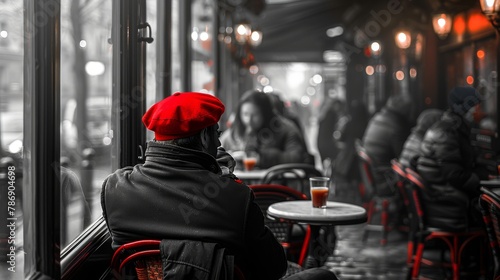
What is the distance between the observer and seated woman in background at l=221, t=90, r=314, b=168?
575cm

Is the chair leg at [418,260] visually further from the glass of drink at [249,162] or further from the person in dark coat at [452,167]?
the glass of drink at [249,162]

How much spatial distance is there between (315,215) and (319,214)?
1.8 inches

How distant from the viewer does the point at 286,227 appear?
3994 millimetres

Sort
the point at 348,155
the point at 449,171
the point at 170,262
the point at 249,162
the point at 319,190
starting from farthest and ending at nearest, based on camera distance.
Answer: the point at 348,155 → the point at 249,162 → the point at 449,171 → the point at 319,190 → the point at 170,262

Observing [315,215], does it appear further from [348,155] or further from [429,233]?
[348,155]

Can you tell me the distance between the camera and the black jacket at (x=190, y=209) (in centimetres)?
218

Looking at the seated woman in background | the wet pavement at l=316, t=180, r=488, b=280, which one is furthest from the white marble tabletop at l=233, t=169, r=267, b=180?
the wet pavement at l=316, t=180, r=488, b=280

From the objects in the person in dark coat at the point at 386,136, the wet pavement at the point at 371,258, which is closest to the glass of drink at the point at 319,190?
the wet pavement at the point at 371,258

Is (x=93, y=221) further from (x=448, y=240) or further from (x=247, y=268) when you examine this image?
(x=448, y=240)

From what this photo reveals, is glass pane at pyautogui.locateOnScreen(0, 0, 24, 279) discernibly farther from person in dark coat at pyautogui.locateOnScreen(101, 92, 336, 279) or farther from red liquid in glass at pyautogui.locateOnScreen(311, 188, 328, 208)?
red liquid in glass at pyautogui.locateOnScreen(311, 188, 328, 208)

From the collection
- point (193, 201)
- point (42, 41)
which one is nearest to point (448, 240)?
point (193, 201)

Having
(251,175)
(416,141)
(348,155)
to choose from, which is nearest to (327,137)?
(348,155)

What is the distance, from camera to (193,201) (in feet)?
7.22

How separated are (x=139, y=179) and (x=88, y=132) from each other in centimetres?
962
